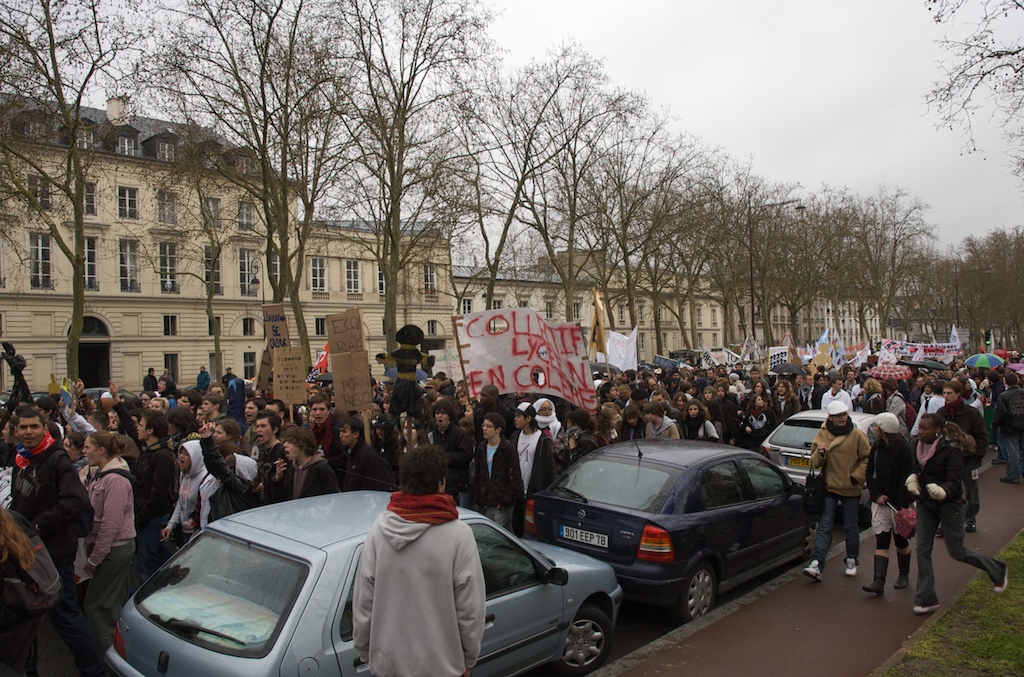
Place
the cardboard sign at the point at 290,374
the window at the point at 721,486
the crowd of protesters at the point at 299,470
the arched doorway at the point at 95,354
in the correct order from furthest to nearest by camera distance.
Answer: the arched doorway at the point at 95,354 → the cardboard sign at the point at 290,374 → the window at the point at 721,486 → the crowd of protesters at the point at 299,470

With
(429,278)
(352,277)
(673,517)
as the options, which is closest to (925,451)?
(673,517)

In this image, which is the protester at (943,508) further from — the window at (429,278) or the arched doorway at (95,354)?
the window at (429,278)

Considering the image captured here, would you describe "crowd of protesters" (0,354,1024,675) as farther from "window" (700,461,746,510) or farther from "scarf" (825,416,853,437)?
"window" (700,461,746,510)

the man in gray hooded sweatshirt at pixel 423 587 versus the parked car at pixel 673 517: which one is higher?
the man in gray hooded sweatshirt at pixel 423 587

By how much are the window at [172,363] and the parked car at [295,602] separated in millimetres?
43909

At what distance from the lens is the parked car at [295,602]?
3.44 metres

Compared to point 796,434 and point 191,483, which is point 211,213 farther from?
point 191,483

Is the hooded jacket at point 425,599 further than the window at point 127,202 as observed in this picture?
No

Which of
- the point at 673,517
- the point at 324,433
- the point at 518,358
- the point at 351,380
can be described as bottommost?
the point at 673,517

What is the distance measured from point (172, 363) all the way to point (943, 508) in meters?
45.5

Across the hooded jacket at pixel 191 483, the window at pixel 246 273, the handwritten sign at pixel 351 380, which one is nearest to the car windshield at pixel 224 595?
the hooded jacket at pixel 191 483

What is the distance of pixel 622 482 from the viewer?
20.7 feet

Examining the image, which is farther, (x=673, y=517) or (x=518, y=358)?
(x=518, y=358)

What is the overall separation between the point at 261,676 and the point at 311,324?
164 feet
